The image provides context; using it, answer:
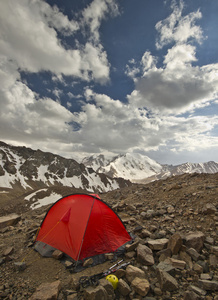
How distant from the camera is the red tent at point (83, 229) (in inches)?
295

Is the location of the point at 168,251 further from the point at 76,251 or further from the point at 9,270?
the point at 9,270

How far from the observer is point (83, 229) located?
25.4 ft

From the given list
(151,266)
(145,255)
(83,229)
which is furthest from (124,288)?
(83,229)

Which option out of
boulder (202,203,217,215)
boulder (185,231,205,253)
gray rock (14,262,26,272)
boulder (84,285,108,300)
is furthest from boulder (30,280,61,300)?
boulder (202,203,217,215)

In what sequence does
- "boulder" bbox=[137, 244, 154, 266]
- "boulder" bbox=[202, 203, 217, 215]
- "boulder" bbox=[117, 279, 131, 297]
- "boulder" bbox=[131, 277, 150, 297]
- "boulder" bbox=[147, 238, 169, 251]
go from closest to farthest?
"boulder" bbox=[131, 277, 150, 297] < "boulder" bbox=[117, 279, 131, 297] < "boulder" bbox=[137, 244, 154, 266] < "boulder" bbox=[147, 238, 169, 251] < "boulder" bbox=[202, 203, 217, 215]

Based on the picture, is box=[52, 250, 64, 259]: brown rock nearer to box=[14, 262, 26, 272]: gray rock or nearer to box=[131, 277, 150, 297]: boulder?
box=[14, 262, 26, 272]: gray rock

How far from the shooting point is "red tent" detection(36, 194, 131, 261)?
7.50m

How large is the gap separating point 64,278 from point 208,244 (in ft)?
19.8

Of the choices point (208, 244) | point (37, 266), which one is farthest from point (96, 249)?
point (208, 244)

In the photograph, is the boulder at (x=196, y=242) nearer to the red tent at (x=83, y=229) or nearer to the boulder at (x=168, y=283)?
the boulder at (x=168, y=283)

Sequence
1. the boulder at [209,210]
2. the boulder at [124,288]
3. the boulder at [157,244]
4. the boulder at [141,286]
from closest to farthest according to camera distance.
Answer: the boulder at [141,286]
the boulder at [124,288]
the boulder at [157,244]
the boulder at [209,210]


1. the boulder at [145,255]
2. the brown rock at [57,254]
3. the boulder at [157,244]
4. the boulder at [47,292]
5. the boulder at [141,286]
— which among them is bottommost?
the boulder at [47,292]

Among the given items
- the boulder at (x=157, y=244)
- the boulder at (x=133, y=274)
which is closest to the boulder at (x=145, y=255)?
the boulder at (x=157, y=244)

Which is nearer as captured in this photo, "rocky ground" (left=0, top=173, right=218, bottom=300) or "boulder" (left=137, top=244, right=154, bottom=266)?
"rocky ground" (left=0, top=173, right=218, bottom=300)
